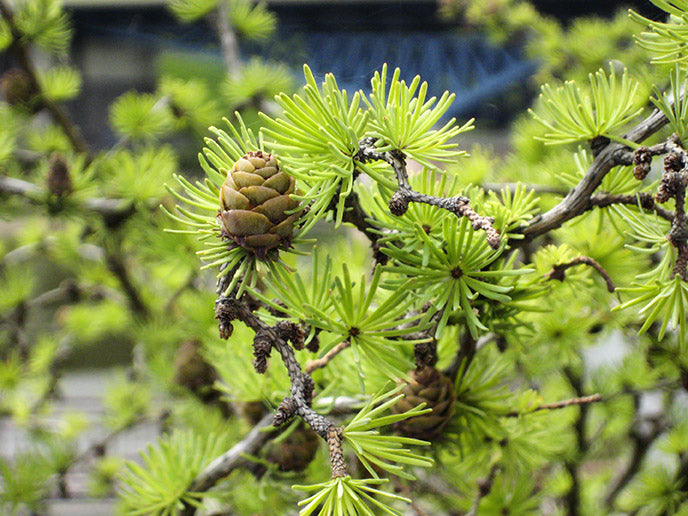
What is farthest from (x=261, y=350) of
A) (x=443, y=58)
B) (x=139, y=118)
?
(x=443, y=58)

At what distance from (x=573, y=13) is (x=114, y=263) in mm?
1219

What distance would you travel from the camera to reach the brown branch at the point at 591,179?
0.68ft

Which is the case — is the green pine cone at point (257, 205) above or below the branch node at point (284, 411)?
above

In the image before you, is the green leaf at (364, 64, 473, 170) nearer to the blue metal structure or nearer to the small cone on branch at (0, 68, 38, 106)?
the small cone on branch at (0, 68, 38, 106)

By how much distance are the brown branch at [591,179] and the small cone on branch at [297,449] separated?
0.16 meters

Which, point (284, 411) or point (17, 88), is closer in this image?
point (284, 411)

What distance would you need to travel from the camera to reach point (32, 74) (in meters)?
0.56

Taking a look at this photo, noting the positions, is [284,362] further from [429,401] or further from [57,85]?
[57,85]

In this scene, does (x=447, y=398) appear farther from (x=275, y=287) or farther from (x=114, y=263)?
(x=114, y=263)

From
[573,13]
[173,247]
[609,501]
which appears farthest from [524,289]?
[573,13]

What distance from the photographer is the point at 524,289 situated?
0.24m

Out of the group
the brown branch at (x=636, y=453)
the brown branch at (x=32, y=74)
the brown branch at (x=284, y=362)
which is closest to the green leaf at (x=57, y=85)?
the brown branch at (x=32, y=74)

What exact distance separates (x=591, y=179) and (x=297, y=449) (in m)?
0.20

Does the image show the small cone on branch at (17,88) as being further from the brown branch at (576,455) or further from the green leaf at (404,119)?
the brown branch at (576,455)
